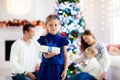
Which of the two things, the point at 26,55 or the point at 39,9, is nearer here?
the point at 26,55

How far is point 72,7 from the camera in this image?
5.95 meters

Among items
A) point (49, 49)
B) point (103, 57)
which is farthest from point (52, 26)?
point (103, 57)

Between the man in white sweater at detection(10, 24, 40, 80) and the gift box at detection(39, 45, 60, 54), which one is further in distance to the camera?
the man in white sweater at detection(10, 24, 40, 80)

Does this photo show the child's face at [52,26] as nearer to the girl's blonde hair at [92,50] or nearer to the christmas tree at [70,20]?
the girl's blonde hair at [92,50]

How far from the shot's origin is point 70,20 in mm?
5887

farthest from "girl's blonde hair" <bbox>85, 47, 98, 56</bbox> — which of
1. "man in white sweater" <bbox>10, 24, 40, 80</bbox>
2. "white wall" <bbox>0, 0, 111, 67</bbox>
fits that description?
"white wall" <bbox>0, 0, 111, 67</bbox>

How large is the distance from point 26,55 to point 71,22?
8.13 feet

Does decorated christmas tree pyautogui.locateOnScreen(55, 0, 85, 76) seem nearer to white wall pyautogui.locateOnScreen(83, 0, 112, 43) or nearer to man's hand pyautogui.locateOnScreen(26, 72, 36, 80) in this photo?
white wall pyautogui.locateOnScreen(83, 0, 112, 43)

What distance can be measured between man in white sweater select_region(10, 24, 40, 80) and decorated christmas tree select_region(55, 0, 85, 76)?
2.26 m

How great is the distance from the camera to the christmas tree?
585 cm

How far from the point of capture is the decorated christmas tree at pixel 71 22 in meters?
5.85

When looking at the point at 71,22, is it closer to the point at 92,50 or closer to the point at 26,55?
the point at 92,50

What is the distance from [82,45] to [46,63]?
110cm

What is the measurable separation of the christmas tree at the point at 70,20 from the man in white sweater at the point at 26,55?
226 cm
